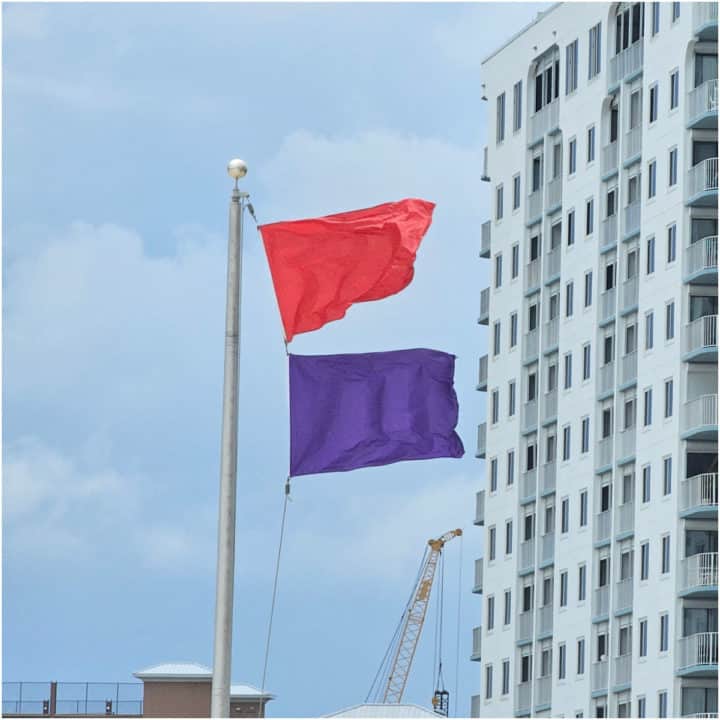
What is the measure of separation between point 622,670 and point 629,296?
14.9 m

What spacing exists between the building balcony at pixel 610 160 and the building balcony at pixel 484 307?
12377mm

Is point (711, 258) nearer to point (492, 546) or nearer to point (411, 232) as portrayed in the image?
point (492, 546)

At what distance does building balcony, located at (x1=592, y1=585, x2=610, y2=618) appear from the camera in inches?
3718

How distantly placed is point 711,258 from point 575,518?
1366cm

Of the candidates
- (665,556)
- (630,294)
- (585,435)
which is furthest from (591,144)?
(665,556)

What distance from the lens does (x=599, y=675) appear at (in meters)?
94.4

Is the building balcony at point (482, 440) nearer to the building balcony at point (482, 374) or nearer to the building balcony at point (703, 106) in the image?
the building balcony at point (482, 374)

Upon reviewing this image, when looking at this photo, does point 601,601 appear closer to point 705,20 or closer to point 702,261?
point 702,261

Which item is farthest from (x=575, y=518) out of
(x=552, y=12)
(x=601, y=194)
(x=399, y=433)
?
(x=399, y=433)

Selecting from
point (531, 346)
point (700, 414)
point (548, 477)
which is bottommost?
point (700, 414)

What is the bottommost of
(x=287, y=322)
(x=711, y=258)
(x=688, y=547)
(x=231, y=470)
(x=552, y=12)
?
(x=231, y=470)

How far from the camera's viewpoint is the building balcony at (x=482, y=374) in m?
110

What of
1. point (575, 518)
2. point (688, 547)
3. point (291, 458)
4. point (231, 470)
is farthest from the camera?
point (575, 518)

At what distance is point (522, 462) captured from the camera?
344 ft
